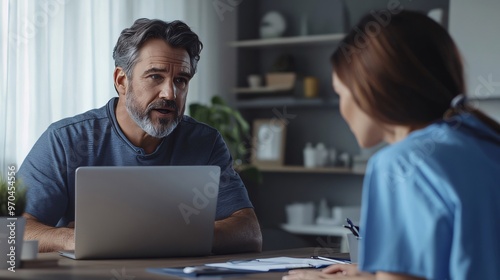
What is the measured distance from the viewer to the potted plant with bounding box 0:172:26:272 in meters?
1.73

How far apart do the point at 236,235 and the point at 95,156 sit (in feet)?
2.01

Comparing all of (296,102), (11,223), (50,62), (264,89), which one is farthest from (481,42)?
(11,223)

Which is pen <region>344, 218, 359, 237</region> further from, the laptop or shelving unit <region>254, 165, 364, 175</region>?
shelving unit <region>254, 165, 364, 175</region>

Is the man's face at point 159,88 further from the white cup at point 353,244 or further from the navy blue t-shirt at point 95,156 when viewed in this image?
the white cup at point 353,244

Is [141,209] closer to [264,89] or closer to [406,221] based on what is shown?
[406,221]

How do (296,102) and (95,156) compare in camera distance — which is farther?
(296,102)

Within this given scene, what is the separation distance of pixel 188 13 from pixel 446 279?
12.1 ft

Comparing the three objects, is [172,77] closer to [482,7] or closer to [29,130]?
[29,130]

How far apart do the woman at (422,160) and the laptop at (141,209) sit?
2.30 ft

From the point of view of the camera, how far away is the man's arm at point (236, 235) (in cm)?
222

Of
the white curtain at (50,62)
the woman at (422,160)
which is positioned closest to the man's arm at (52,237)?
the woman at (422,160)

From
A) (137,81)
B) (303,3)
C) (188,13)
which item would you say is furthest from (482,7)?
(137,81)

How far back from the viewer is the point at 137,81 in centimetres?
265

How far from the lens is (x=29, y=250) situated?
6.07ft
